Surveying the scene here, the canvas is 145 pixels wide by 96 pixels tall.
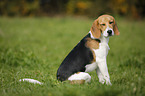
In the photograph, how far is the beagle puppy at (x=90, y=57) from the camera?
3.57 metres

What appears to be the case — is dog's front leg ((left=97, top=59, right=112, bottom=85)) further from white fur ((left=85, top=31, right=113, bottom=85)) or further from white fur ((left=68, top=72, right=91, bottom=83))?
white fur ((left=68, top=72, right=91, bottom=83))

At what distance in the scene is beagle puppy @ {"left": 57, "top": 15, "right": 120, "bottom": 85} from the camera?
3572 mm

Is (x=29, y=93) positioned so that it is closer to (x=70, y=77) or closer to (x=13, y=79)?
(x=70, y=77)

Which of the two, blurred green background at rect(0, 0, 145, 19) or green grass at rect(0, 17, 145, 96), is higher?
Result: blurred green background at rect(0, 0, 145, 19)

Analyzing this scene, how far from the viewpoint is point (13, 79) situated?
4.28 meters

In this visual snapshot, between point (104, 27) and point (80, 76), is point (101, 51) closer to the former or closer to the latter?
point (104, 27)

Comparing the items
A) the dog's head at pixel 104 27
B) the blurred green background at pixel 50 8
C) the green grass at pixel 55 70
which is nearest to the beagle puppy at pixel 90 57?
the dog's head at pixel 104 27

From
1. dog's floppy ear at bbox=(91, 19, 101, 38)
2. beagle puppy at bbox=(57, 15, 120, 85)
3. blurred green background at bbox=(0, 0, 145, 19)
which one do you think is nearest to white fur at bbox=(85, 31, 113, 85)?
beagle puppy at bbox=(57, 15, 120, 85)

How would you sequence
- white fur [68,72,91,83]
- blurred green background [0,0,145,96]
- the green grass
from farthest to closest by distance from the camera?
white fur [68,72,91,83], blurred green background [0,0,145,96], the green grass

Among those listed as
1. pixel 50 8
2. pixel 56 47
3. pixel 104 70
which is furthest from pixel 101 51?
pixel 50 8

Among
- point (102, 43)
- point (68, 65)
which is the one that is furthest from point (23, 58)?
point (102, 43)

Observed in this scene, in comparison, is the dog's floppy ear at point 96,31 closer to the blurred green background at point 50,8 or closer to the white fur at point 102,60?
the white fur at point 102,60

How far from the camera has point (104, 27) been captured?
11.5ft

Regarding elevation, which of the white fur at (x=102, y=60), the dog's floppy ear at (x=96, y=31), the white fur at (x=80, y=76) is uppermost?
the dog's floppy ear at (x=96, y=31)
